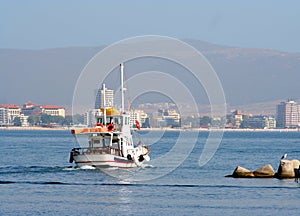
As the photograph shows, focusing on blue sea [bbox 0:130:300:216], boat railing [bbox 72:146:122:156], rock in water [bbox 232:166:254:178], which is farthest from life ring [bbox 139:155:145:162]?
rock in water [bbox 232:166:254:178]

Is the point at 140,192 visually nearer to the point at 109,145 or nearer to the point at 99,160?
the point at 99,160

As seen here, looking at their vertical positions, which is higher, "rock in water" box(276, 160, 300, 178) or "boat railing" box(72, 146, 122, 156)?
"boat railing" box(72, 146, 122, 156)

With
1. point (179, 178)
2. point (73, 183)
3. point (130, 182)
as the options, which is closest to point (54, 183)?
point (73, 183)

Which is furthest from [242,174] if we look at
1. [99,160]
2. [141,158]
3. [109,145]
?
[141,158]

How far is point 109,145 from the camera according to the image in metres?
80.9

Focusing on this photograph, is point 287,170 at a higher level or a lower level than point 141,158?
lower

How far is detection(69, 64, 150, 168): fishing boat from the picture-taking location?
79.0m

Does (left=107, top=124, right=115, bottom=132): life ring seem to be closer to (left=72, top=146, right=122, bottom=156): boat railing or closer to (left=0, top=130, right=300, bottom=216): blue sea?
(left=72, top=146, right=122, bottom=156): boat railing

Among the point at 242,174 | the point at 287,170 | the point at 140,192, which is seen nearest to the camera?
the point at 140,192

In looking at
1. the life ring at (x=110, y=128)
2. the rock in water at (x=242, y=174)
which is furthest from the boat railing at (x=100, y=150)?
the rock in water at (x=242, y=174)

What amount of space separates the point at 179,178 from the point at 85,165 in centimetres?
1030

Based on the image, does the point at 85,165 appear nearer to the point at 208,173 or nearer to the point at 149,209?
the point at 208,173

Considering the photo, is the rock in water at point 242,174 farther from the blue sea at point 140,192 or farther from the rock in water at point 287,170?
the rock in water at point 287,170

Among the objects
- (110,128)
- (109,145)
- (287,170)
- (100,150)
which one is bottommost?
(287,170)
